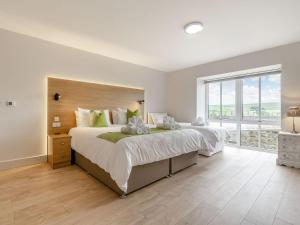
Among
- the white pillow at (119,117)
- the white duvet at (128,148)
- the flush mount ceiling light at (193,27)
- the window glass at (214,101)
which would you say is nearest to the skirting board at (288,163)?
the white duvet at (128,148)

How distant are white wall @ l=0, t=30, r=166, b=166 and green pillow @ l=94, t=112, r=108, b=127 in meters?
0.98

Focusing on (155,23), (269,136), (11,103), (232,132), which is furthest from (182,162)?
(11,103)

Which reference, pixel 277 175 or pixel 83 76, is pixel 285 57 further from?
pixel 83 76

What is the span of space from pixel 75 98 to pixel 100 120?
0.80 m

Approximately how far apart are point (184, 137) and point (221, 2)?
2051 mm

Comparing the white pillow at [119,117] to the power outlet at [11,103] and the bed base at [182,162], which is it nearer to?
the bed base at [182,162]

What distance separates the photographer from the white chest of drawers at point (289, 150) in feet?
9.76

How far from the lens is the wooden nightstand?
290cm

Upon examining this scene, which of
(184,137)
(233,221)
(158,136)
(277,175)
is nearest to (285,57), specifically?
(277,175)

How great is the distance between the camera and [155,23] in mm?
2582

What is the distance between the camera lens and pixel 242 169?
9.47ft

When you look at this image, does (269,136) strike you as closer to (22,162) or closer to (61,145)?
(61,145)

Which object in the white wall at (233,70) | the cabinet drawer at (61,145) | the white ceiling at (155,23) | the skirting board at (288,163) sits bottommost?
the skirting board at (288,163)

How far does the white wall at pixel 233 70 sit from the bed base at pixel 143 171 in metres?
2.43
